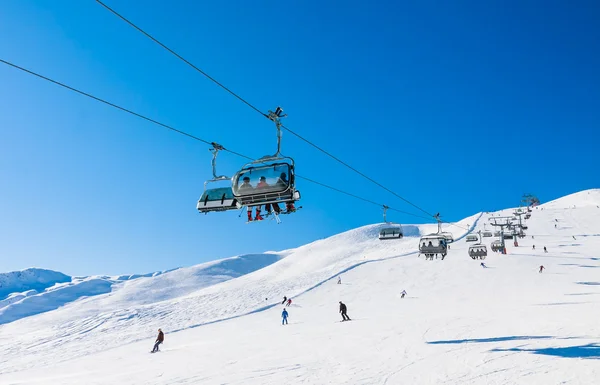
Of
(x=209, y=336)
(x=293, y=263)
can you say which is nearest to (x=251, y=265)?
(x=293, y=263)

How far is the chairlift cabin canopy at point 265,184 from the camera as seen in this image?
1047 centimetres

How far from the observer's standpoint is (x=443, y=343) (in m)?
13.5

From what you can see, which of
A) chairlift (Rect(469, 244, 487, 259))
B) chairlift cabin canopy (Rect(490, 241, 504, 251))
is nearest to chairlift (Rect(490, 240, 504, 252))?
chairlift cabin canopy (Rect(490, 241, 504, 251))

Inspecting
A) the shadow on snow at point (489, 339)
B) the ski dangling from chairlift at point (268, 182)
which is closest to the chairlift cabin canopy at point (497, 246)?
the shadow on snow at point (489, 339)

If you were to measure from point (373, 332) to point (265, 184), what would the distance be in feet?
32.6

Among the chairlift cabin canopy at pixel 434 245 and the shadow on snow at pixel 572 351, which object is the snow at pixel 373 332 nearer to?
the shadow on snow at pixel 572 351

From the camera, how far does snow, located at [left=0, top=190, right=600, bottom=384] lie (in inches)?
419

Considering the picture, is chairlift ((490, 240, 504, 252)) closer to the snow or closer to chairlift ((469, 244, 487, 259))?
the snow

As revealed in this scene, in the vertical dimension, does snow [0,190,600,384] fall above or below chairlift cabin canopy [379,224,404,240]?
below

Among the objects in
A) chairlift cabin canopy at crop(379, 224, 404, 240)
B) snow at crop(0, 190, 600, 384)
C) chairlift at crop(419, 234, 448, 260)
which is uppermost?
chairlift cabin canopy at crop(379, 224, 404, 240)

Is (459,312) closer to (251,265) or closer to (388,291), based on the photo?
(388,291)

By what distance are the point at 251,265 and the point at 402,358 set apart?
15598 centimetres

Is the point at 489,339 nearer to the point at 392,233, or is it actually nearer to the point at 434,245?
the point at 434,245

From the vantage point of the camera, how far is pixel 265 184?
34.5ft
